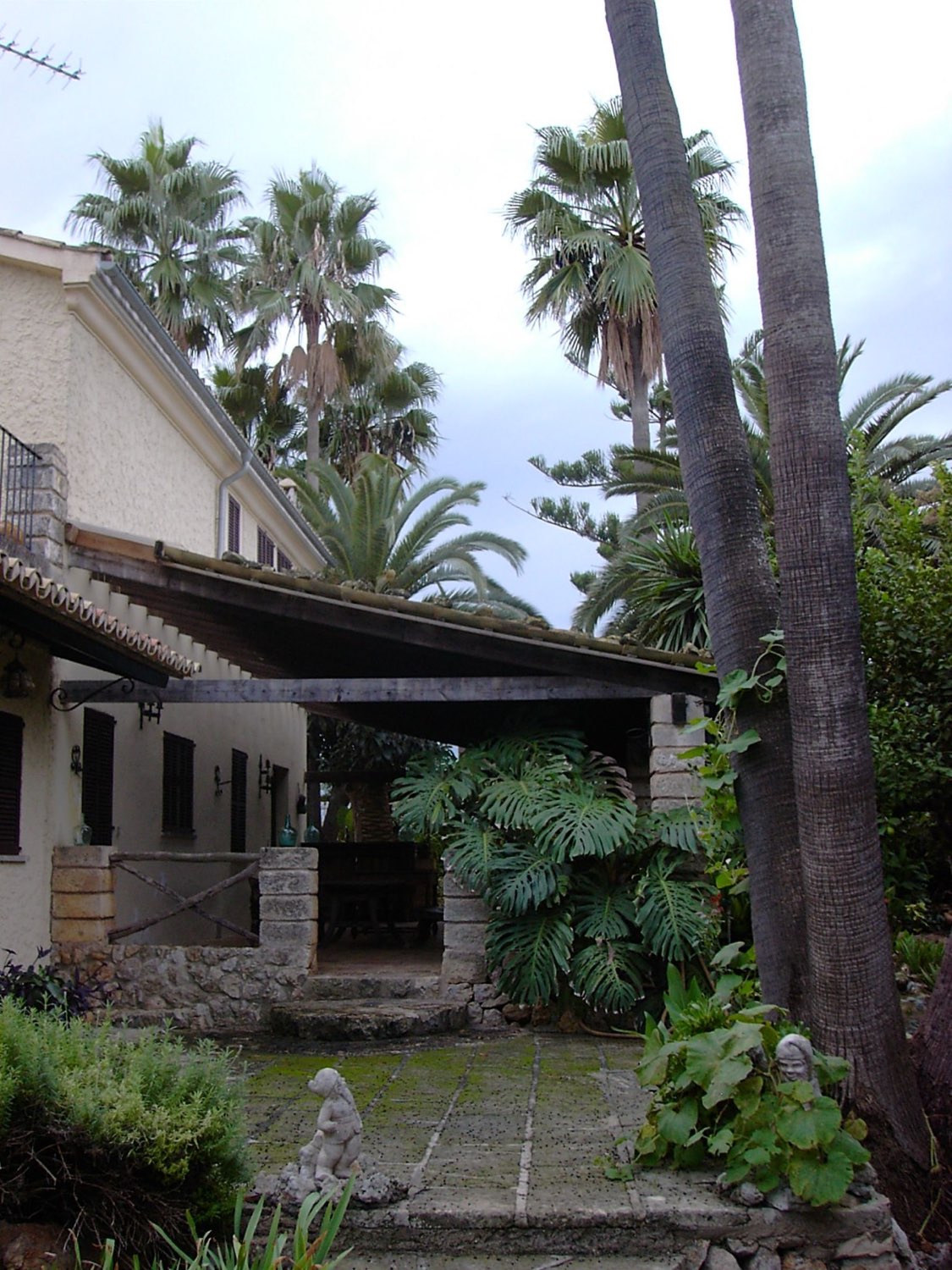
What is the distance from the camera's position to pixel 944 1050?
199 inches

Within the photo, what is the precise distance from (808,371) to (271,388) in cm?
2029

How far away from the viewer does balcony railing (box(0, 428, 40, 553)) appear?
843cm

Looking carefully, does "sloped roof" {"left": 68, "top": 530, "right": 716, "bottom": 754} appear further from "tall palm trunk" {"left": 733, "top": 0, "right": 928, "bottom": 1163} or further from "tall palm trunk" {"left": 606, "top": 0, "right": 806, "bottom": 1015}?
"tall palm trunk" {"left": 733, "top": 0, "right": 928, "bottom": 1163}

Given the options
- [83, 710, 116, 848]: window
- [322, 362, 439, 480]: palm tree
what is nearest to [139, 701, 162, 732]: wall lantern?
[83, 710, 116, 848]: window

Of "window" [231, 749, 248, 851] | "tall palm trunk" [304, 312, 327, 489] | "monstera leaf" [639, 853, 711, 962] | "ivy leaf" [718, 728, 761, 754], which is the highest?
"tall palm trunk" [304, 312, 327, 489]

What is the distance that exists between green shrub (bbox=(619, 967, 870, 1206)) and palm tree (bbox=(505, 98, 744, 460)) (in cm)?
1501

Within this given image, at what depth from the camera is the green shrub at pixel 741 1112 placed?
4.21 metres

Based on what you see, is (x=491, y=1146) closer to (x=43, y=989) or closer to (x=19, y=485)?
(x=43, y=989)

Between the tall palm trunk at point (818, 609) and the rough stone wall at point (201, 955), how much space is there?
4.72 meters

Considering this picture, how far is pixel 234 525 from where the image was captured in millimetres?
13977

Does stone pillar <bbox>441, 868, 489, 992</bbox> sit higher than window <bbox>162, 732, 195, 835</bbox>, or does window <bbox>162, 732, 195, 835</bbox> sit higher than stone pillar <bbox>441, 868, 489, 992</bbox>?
window <bbox>162, 732, 195, 835</bbox>

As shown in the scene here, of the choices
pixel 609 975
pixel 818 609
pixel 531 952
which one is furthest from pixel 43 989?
pixel 818 609

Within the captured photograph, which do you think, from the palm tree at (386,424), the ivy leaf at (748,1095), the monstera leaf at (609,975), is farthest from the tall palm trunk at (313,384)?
the ivy leaf at (748,1095)

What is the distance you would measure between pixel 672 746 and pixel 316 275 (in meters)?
16.8
